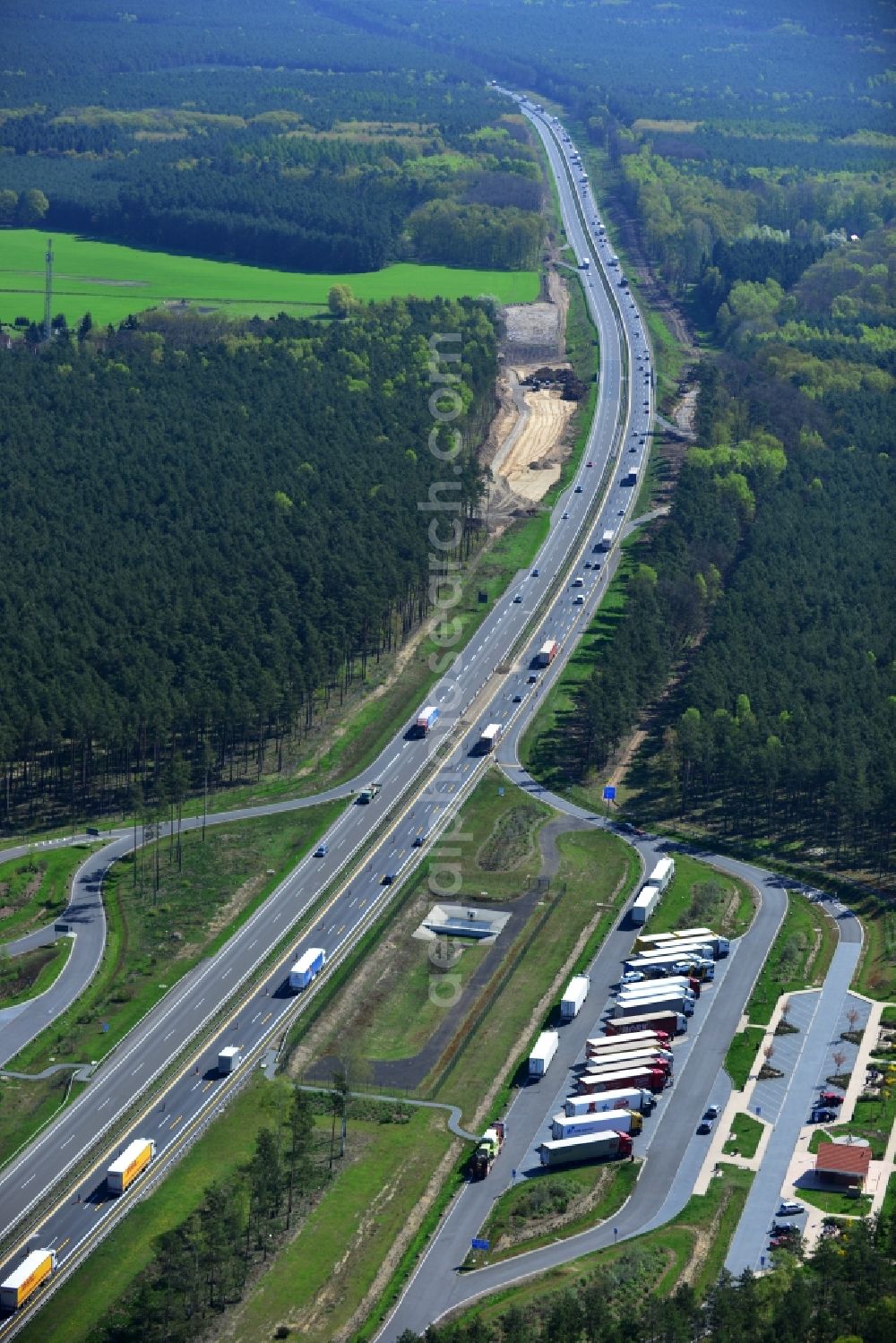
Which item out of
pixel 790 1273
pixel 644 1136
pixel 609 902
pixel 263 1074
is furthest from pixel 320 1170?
pixel 609 902

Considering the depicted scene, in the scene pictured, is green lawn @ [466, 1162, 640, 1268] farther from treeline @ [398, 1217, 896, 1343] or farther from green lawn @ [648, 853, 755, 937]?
green lawn @ [648, 853, 755, 937]

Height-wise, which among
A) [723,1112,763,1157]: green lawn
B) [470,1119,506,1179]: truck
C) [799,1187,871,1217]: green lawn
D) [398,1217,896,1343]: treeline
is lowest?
[470,1119,506,1179]: truck

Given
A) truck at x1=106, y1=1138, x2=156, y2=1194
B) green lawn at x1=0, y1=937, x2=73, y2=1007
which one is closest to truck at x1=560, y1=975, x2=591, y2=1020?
truck at x1=106, y1=1138, x2=156, y2=1194

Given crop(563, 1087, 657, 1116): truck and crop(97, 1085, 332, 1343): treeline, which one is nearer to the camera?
crop(97, 1085, 332, 1343): treeline

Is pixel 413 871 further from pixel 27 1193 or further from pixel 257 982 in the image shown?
pixel 27 1193

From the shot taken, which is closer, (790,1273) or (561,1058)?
(790,1273)

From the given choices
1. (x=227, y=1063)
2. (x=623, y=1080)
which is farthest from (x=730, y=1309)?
(x=227, y=1063)
